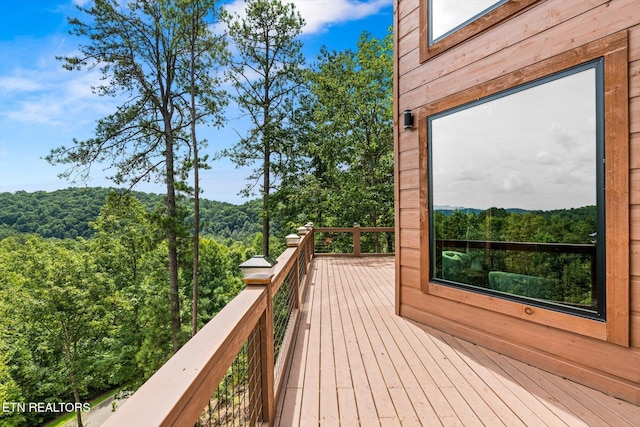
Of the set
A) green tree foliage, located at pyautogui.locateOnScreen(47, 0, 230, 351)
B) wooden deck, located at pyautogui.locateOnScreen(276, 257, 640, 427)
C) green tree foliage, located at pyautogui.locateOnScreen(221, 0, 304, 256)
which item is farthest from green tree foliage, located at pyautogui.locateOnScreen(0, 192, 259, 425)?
wooden deck, located at pyautogui.locateOnScreen(276, 257, 640, 427)

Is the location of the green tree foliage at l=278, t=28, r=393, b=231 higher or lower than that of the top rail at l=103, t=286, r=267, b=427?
higher

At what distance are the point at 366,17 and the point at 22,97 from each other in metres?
29.5

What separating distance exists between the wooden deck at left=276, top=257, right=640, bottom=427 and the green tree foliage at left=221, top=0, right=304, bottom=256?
10201 millimetres

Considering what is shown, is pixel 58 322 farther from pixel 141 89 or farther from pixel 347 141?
pixel 347 141

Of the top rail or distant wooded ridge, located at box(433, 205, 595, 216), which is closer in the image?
the top rail

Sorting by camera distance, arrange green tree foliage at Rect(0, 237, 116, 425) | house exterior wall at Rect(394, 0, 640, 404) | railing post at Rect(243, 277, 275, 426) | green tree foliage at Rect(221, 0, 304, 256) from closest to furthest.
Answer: railing post at Rect(243, 277, 275, 426)
house exterior wall at Rect(394, 0, 640, 404)
green tree foliage at Rect(221, 0, 304, 256)
green tree foliage at Rect(0, 237, 116, 425)

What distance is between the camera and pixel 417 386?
7.42 feet

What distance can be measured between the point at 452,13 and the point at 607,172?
205 centimetres

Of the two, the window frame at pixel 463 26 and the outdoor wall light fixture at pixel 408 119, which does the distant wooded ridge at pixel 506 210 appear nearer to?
the outdoor wall light fixture at pixel 408 119

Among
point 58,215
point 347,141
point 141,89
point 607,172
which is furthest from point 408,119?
point 58,215

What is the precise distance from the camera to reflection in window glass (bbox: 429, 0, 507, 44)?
2.91 meters

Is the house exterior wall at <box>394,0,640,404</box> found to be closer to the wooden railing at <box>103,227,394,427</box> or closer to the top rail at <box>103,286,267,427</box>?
the wooden railing at <box>103,227,394,427</box>

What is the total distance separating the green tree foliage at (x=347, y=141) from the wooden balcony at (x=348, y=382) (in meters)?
8.88

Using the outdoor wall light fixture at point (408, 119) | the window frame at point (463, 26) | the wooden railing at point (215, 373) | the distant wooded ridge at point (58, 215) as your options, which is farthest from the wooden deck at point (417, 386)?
the distant wooded ridge at point (58, 215)
